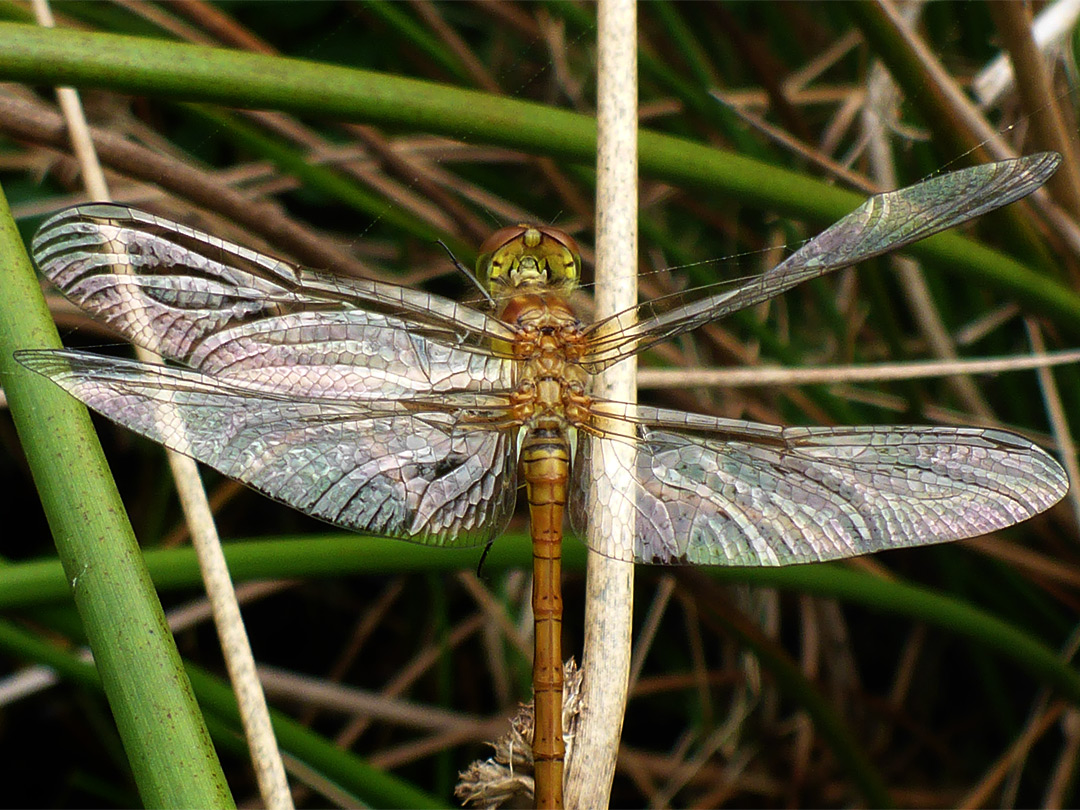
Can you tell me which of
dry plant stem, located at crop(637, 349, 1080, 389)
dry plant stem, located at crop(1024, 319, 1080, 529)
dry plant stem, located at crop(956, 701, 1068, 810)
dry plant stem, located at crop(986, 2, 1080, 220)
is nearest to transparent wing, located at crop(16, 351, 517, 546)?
dry plant stem, located at crop(637, 349, 1080, 389)

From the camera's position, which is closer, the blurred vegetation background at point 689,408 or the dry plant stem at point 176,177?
the dry plant stem at point 176,177

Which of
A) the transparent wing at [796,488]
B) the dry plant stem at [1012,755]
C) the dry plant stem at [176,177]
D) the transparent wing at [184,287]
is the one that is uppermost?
the dry plant stem at [176,177]

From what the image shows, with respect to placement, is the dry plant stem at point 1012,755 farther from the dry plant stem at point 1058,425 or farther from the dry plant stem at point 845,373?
the dry plant stem at point 845,373

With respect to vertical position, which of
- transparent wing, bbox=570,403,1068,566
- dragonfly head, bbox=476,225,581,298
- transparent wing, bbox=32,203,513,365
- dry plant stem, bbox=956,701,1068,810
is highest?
dragonfly head, bbox=476,225,581,298

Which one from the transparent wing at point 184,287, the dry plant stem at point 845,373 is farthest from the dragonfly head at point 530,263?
the dry plant stem at point 845,373

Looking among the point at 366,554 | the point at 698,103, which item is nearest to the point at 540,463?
the point at 366,554

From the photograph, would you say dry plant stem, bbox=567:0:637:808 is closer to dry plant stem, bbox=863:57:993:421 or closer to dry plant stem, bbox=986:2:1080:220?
dry plant stem, bbox=986:2:1080:220
